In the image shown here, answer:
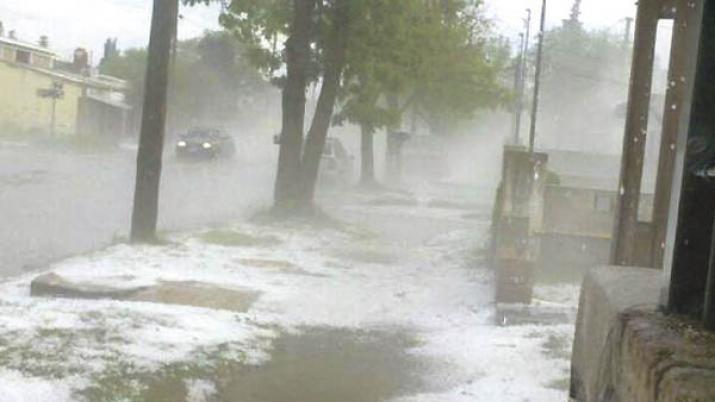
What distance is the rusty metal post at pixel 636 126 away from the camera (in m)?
7.01

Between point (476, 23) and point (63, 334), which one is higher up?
point (476, 23)

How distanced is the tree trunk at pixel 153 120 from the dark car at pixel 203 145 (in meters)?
33.8

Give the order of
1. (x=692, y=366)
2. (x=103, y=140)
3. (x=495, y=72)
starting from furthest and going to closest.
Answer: (x=103, y=140) < (x=495, y=72) < (x=692, y=366)

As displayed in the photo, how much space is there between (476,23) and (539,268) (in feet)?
92.8

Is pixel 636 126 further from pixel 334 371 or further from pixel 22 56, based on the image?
pixel 22 56

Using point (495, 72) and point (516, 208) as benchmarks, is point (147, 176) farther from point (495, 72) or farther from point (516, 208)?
point (495, 72)

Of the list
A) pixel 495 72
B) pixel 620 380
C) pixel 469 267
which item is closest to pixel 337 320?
pixel 469 267

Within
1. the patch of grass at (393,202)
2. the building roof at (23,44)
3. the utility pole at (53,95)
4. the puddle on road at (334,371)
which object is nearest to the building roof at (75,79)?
the utility pole at (53,95)

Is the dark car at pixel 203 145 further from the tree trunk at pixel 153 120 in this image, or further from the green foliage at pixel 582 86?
the tree trunk at pixel 153 120

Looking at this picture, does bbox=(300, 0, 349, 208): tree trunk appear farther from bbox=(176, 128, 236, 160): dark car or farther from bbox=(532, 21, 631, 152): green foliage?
bbox=(532, 21, 631, 152): green foliage

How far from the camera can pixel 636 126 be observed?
7.23 meters

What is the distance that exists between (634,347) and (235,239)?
1331 centimetres

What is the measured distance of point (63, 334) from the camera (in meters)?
7.39

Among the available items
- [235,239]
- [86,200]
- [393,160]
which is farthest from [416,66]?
[393,160]
